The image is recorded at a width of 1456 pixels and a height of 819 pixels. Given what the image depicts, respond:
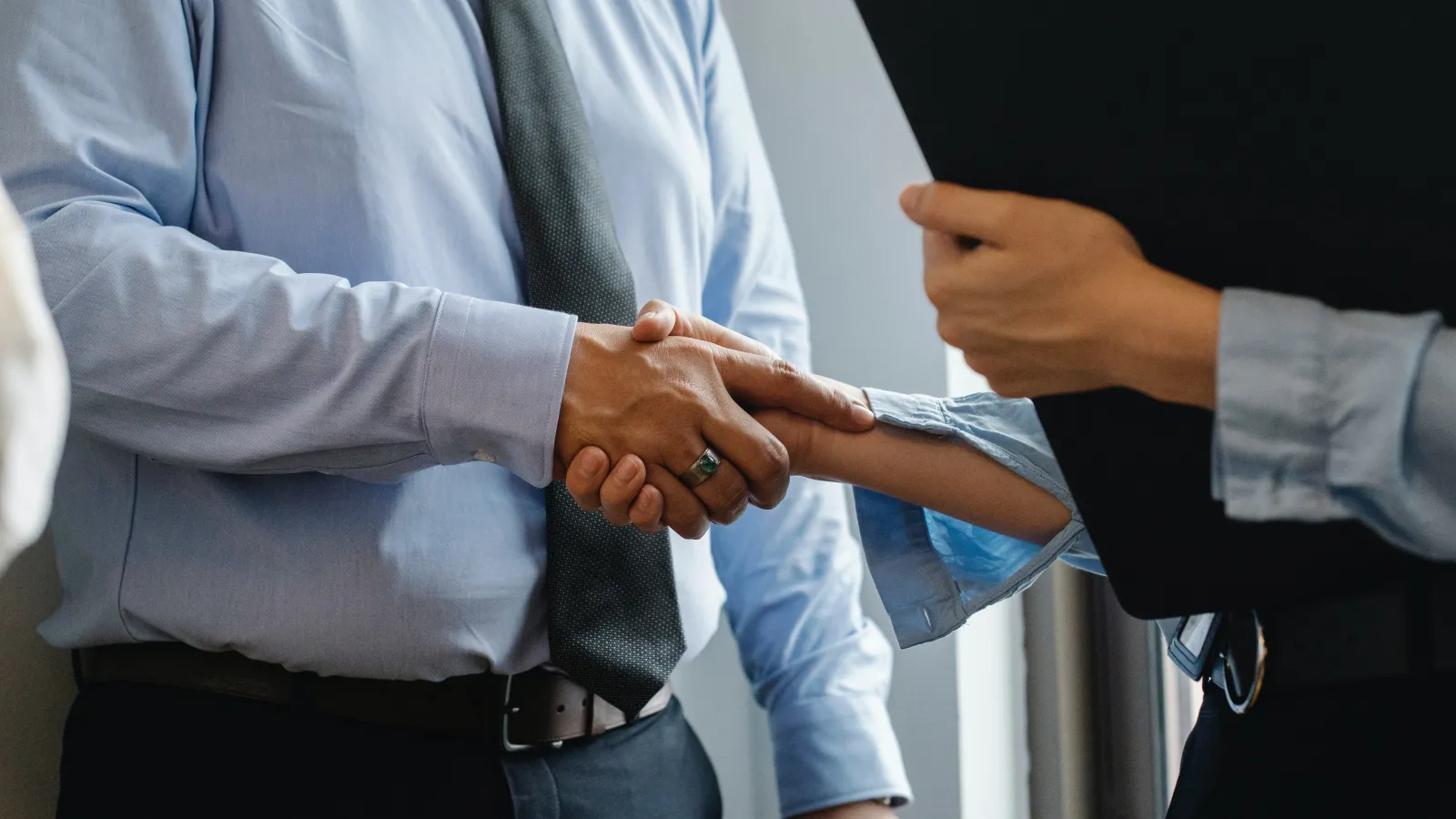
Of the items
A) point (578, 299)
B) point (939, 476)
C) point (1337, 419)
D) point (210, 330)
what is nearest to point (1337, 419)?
point (1337, 419)

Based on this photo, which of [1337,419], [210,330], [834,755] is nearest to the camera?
[1337,419]

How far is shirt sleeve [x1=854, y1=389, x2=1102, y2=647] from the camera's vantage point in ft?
2.81

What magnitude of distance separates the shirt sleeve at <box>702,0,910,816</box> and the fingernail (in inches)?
23.5

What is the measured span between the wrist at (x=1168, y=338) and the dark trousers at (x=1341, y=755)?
0.17m

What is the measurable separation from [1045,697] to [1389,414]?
99 cm

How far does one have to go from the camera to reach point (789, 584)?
121cm

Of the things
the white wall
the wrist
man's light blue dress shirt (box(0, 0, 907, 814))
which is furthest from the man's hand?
the white wall

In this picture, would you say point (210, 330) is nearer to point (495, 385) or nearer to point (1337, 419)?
point (495, 385)

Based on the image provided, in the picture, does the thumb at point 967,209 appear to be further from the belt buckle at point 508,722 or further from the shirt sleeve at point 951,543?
the belt buckle at point 508,722

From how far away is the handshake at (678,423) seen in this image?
34.2 inches

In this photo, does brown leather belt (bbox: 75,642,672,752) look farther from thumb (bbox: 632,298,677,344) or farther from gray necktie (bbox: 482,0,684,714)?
thumb (bbox: 632,298,677,344)

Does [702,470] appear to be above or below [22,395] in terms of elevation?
below

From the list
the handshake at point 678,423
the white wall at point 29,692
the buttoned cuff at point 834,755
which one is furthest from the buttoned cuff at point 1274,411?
the white wall at point 29,692

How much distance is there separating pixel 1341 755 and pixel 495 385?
0.59 metres
